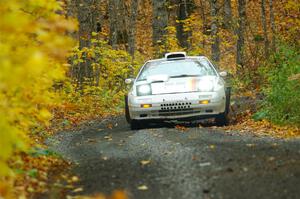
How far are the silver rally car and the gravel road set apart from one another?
89 cm

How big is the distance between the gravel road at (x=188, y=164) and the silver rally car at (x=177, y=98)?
0.89 metres

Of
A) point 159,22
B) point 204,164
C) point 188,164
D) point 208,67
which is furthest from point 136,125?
point 159,22

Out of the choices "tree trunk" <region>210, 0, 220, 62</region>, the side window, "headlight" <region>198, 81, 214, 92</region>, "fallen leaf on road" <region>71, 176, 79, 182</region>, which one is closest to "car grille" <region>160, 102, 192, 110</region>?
"headlight" <region>198, 81, 214, 92</region>

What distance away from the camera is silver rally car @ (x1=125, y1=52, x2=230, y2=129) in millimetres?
10797

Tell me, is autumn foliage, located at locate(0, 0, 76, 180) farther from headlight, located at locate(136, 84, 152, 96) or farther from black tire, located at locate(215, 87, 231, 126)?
black tire, located at locate(215, 87, 231, 126)

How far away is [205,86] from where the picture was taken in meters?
10.9

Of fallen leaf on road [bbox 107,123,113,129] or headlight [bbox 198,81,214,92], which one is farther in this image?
fallen leaf on road [bbox 107,123,113,129]

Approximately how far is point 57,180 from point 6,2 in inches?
123

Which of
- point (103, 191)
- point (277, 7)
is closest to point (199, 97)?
point (103, 191)

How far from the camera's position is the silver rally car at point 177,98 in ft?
35.4

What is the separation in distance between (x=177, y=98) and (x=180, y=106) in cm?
17

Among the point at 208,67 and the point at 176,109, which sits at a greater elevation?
the point at 208,67

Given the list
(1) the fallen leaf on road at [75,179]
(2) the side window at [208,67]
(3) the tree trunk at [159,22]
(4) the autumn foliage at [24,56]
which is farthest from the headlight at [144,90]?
(3) the tree trunk at [159,22]

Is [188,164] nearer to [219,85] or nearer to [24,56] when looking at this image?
[24,56]
